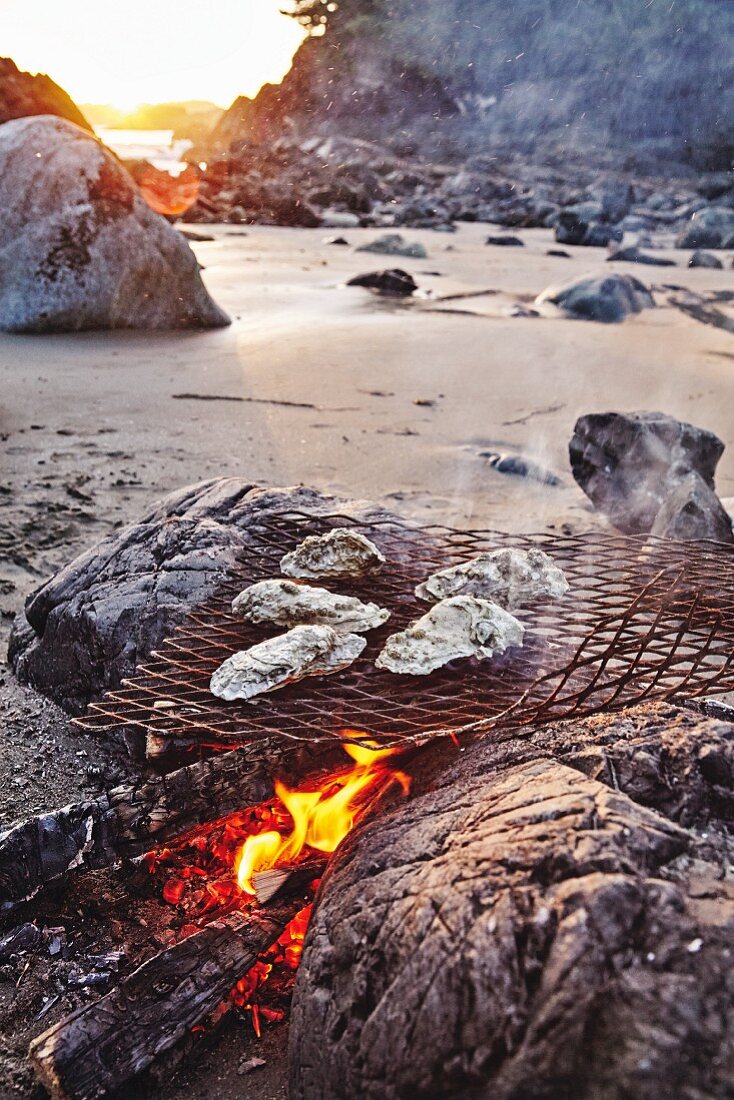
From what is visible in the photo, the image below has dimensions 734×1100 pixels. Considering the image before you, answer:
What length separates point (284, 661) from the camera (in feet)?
7.00

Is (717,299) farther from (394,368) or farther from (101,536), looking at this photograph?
(101,536)

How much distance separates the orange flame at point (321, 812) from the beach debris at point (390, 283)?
9.08 meters

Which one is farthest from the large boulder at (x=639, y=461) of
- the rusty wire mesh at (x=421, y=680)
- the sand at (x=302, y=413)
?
the rusty wire mesh at (x=421, y=680)

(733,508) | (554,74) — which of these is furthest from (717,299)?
(554,74)

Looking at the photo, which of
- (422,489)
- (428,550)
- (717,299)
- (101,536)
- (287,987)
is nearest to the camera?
(287,987)

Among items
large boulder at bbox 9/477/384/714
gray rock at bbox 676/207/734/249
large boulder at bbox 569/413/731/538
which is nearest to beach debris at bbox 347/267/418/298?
large boulder at bbox 569/413/731/538

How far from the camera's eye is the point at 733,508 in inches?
165

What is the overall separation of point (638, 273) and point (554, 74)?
78.1 feet

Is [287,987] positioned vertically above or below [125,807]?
below

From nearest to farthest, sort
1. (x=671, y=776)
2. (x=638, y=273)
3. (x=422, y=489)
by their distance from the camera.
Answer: (x=671, y=776) → (x=422, y=489) → (x=638, y=273)

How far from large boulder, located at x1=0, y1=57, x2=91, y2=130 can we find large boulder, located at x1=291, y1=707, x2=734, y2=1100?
1873 centimetres

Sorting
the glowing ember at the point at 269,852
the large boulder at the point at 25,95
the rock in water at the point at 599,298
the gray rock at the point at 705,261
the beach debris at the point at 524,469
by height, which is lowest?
the glowing ember at the point at 269,852

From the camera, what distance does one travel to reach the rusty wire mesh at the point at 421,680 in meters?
1.93

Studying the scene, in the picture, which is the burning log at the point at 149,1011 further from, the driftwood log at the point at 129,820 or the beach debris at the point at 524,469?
the beach debris at the point at 524,469
